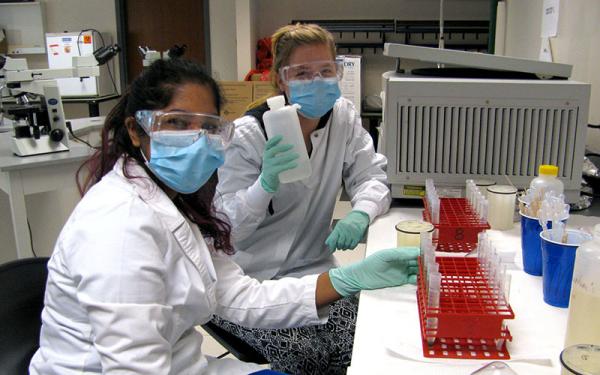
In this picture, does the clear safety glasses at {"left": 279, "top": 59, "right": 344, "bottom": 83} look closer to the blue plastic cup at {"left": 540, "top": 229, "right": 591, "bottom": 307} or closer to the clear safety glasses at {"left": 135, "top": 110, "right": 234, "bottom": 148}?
the clear safety glasses at {"left": 135, "top": 110, "right": 234, "bottom": 148}

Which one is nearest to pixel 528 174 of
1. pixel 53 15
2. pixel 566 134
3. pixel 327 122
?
pixel 566 134

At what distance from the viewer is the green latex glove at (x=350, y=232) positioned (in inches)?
58.1

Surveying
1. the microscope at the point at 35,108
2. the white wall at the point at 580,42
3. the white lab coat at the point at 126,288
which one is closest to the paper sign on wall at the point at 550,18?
the white wall at the point at 580,42

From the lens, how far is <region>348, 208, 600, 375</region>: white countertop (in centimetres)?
78

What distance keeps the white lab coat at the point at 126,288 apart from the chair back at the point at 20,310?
0.15ft

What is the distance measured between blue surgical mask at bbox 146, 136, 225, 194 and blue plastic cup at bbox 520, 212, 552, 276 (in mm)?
667

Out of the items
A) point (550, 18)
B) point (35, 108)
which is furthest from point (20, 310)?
point (550, 18)

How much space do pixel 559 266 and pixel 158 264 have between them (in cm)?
71

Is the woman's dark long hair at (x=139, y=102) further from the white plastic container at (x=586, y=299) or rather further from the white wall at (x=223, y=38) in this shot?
the white wall at (x=223, y=38)

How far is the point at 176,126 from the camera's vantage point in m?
1.02

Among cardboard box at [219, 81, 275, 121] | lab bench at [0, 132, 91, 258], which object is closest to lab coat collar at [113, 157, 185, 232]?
lab bench at [0, 132, 91, 258]

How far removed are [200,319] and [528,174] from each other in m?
1.01

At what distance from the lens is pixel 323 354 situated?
51.7 inches

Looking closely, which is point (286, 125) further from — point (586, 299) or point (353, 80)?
point (353, 80)
